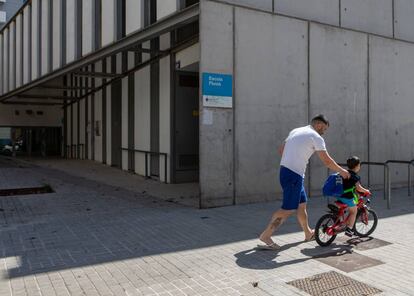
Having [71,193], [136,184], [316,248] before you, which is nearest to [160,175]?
[136,184]

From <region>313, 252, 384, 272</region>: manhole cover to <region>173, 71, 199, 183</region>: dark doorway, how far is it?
7.60 meters

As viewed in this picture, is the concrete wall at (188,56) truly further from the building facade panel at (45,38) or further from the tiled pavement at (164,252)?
the building facade panel at (45,38)

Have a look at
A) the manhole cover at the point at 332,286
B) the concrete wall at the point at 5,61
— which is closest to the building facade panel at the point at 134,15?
the manhole cover at the point at 332,286

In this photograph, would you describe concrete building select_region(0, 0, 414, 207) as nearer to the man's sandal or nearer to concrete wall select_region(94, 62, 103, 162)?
concrete wall select_region(94, 62, 103, 162)

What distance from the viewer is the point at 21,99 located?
27812 mm

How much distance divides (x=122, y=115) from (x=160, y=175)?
420 cm

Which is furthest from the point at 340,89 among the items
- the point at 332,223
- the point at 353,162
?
the point at 332,223

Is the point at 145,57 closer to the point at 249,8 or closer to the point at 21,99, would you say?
the point at 249,8

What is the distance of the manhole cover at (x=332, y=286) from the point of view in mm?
4469

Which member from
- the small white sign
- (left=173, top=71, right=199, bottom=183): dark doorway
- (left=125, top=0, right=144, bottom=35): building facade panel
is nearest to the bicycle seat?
the small white sign

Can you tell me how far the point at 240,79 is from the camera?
9.12 m

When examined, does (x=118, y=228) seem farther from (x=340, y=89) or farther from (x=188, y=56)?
(x=340, y=89)

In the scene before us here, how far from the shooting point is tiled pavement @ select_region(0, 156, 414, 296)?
182 inches

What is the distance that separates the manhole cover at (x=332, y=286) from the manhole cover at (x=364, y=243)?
129cm
